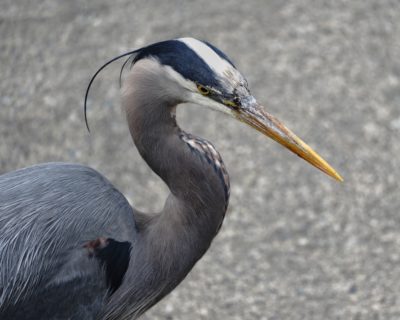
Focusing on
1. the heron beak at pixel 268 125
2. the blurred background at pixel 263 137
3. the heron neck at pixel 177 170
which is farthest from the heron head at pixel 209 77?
the blurred background at pixel 263 137

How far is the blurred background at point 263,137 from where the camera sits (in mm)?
4148

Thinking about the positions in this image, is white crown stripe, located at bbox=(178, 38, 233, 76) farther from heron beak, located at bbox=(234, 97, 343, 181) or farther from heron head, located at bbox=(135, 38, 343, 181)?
heron beak, located at bbox=(234, 97, 343, 181)

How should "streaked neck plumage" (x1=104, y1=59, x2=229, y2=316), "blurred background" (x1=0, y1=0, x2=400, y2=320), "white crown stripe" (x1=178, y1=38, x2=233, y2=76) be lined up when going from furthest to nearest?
"blurred background" (x1=0, y1=0, x2=400, y2=320) < "streaked neck plumage" (x1=104, y1=59, x2=229, y2=316) < "white crown stripe" (x1=178, y1=38, x2=233, y2=76)

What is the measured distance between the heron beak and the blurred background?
4.27 feet

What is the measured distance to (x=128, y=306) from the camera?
315 centimetres

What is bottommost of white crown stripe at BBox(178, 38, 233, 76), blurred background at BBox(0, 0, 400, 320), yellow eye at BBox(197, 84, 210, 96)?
blurred background at BBox(0, 0, 400, 320)

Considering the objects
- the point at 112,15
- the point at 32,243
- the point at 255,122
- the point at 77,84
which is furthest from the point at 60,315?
the point at 112,15

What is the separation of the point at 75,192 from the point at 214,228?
52 cm

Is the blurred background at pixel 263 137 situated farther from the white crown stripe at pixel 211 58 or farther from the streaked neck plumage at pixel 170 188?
the white crown stripe at pixel 211 58

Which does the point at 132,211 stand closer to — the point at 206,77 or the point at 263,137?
the point at 206,77

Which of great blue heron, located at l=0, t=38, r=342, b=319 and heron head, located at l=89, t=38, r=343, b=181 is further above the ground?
heron head, located at l=89, t=38, r=343, b=181

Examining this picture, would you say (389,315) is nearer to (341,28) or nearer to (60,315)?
(60,315)

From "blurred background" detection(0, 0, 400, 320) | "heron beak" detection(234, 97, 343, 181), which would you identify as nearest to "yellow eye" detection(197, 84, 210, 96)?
"heron beak" detection(234, 97, 343, 181)

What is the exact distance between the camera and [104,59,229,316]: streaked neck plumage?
2.87 meters
